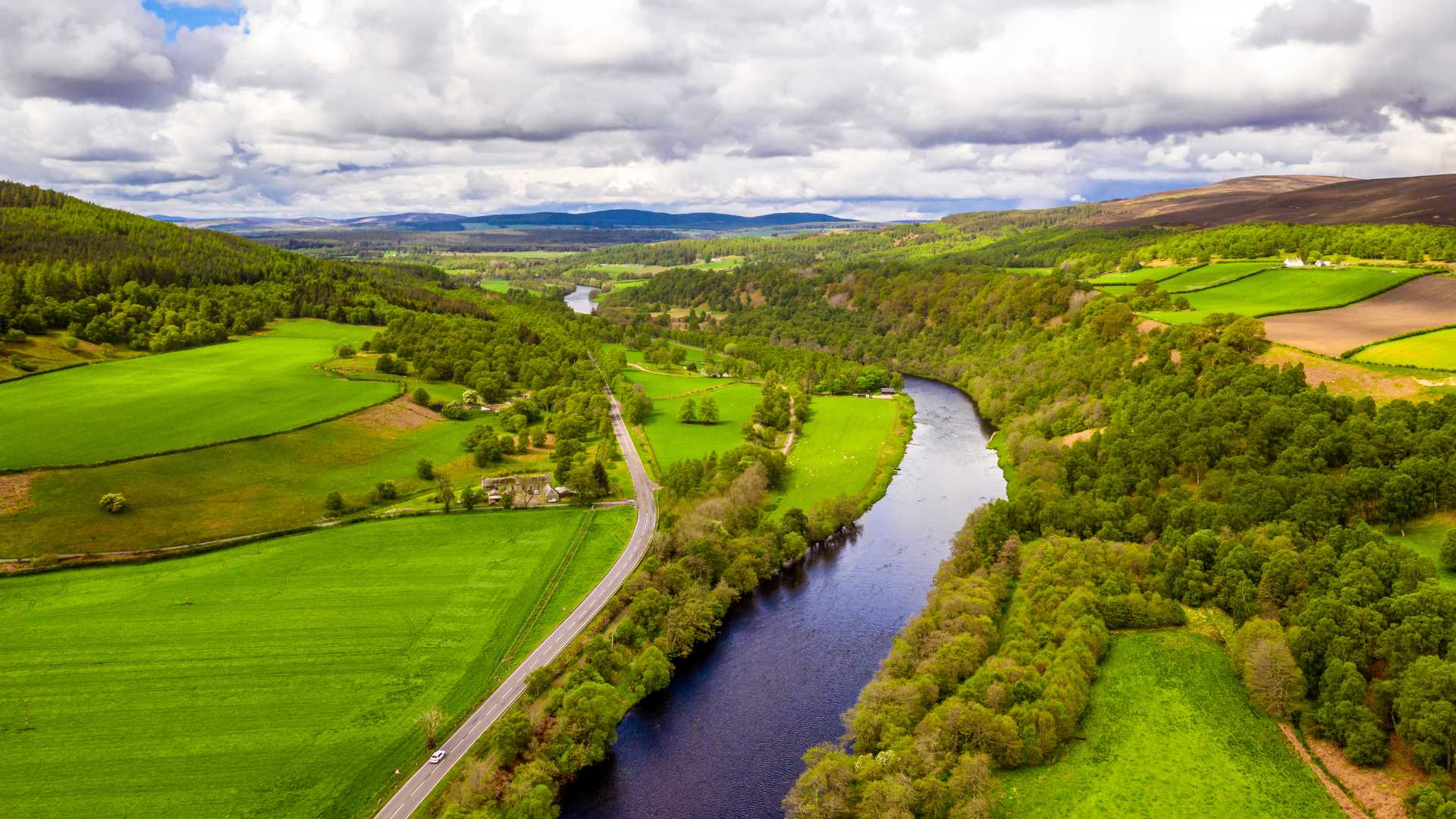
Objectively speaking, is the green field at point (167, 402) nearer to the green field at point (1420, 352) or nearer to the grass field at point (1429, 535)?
the grass field at point (1429, 535)

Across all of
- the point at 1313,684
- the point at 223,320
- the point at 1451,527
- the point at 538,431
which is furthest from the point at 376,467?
the point at 1451,527

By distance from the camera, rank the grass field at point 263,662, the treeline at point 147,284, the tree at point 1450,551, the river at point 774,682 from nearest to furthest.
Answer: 1. the grass field at point 263,662
2. the river at point 774,682
3. the tree at point 1450,551
4. the treeline at point 147,284

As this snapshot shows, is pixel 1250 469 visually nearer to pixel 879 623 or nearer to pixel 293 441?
pixel 879 623

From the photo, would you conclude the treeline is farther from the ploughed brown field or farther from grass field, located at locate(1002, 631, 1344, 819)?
the ploughed brown field

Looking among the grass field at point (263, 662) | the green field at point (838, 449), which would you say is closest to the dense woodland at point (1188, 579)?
the green field at point (838, 449)

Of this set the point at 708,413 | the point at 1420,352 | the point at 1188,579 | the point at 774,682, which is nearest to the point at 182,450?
the point at 708,413

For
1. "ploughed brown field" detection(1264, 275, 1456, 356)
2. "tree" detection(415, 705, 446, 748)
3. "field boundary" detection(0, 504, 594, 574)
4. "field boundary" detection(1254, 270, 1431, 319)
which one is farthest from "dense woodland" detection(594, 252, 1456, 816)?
"field boundary" detection(0, 504, 594, 574)
